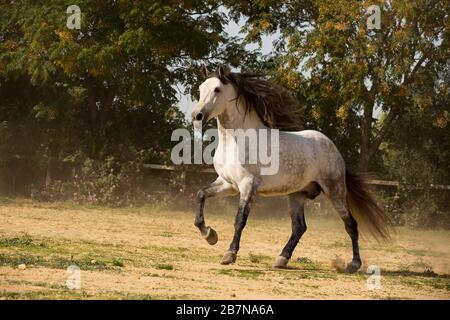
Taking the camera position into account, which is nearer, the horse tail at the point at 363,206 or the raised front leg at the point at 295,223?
the raised front leg at the point at 295,223

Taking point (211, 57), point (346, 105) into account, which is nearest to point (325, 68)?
point (346, 105)

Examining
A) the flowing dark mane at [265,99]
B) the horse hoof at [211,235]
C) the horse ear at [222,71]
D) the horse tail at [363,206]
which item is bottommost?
the horse hoof at [211,235]

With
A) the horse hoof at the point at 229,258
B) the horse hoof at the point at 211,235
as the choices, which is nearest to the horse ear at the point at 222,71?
the horse hoof at the point at 211,235

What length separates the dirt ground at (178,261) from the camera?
8109mm

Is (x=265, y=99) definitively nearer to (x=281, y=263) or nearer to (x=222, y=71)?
(x=222, y=71)

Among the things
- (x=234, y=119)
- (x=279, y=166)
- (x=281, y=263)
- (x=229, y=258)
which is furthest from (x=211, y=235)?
(x=234, y=119)

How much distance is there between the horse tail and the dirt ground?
569 millimetres

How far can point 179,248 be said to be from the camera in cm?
1280

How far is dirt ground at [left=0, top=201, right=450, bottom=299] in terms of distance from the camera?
26.6 feet

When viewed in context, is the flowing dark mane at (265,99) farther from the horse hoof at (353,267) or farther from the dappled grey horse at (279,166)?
the horse hoof at (353,267)

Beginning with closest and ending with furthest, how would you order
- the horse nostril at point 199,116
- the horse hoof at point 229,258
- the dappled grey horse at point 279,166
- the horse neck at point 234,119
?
the horse nostril at point 199,116, the horse hoof at point 229,258, the dappled grey horse at point 279,166, the horse neck at point 234,119

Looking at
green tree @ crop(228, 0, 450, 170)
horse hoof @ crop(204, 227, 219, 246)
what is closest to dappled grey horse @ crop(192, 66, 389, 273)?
horse hoof @ crop(204, 227, 219, 246)

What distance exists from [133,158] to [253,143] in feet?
41.1
